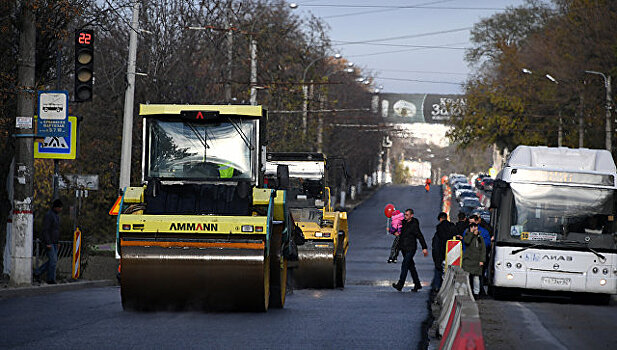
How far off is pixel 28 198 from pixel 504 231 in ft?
31.3

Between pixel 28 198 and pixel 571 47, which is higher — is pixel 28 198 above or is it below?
below

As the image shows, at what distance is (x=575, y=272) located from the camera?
23.7 metres

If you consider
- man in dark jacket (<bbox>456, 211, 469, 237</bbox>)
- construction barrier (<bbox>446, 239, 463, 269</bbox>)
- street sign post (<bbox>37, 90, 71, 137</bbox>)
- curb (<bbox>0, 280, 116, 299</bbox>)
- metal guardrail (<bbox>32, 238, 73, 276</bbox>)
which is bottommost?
metal guardrail (<bbox>32, 238, 73, 276</bbox>)

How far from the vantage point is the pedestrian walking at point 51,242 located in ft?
75.1

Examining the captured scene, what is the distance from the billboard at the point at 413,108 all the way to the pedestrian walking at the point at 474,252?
276ft

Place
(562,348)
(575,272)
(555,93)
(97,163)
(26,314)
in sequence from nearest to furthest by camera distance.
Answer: (562,348)
(26,314)
(575,272)
(97,163)
(555,93)

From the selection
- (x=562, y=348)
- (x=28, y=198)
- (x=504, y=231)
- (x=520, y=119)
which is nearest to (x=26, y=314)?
(x=28, y=198)

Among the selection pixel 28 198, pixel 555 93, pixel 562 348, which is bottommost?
pixel 562 348

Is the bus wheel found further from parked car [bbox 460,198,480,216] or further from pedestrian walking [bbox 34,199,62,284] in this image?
parked car [bbox 460,198,480,216]

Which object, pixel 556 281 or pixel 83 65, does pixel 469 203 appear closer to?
pixel 556 281

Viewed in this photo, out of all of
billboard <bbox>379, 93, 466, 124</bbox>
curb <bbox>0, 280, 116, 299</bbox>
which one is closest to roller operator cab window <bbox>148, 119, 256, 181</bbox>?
curb <bbox>0, 280, 116, 299</bbox>

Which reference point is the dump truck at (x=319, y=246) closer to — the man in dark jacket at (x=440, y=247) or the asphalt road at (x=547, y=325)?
the man in dark jacket at (x=440, y=247)

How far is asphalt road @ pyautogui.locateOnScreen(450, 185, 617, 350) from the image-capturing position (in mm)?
15250

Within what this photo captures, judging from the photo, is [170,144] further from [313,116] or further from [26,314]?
[313,116]
